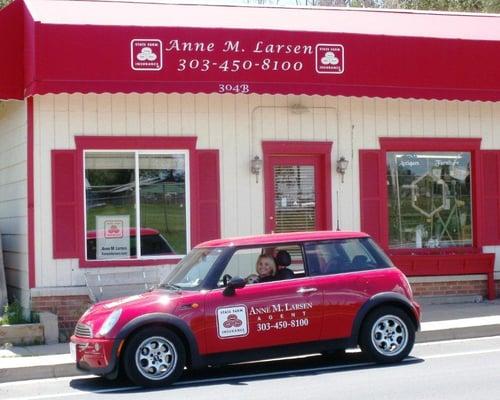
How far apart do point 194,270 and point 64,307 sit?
3.99 m

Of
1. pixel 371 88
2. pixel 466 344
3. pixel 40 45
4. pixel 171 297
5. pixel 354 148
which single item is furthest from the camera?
pixel 354 148

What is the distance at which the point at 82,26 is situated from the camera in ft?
43.0

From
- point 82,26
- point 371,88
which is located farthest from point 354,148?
point 82,26

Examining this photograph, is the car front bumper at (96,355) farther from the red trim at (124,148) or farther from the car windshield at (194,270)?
the red trim at (124,148)

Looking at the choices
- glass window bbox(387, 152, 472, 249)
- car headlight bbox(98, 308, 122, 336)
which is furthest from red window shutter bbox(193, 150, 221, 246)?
car headlight bbox(98, 308, 122, 336)

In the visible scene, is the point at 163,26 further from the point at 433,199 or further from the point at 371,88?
the point at 433,199

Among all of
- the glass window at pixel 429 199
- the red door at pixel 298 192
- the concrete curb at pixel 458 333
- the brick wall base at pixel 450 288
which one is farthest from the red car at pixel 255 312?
the glass window at pixel 429 199

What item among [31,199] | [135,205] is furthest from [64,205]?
Result: [135,205]

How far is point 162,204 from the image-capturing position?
1444 cm

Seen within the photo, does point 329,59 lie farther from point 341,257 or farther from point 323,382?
point 323,382

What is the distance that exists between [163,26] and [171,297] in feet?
17.0

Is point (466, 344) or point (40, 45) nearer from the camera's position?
point (466, 344)

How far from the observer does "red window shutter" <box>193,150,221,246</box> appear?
1445 centimetres

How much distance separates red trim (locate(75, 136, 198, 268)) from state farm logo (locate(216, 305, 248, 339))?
4680mm
